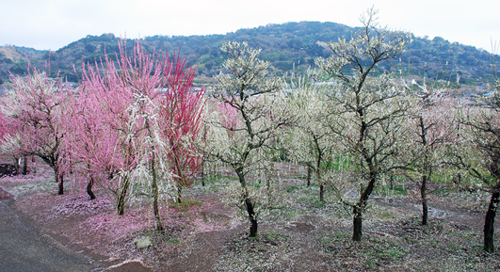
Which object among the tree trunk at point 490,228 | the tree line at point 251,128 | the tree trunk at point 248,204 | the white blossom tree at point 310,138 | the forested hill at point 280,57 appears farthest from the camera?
the forested hill at point 280,57

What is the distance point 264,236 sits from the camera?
27.6 ft

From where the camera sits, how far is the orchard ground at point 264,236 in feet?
22.8

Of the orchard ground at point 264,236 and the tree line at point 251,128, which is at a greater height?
the tree line at point 251,128

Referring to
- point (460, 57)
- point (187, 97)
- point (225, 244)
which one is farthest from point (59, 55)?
point (460, 57)

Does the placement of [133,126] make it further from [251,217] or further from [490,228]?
[490,228]

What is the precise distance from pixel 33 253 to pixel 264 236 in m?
6.60

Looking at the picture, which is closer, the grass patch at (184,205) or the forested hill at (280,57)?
the grass patch at (184,205)

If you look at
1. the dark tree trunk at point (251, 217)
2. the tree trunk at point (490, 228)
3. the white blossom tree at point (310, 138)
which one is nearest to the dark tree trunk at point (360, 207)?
the dark tree trunk at point (251, 217)

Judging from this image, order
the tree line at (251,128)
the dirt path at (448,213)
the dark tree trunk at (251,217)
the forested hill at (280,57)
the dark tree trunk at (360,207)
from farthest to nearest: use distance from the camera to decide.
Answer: the forested hill at (280,57), the dirt path at (448,213), the dark tree trunk at (251,217), the dark tree trunk at (360,207), the tree line at (251,128)

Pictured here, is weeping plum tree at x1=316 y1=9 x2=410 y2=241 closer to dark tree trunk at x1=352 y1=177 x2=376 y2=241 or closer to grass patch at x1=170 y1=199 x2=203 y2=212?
dark tree trunk at x1=352 y1=177 x2=376 y2=241

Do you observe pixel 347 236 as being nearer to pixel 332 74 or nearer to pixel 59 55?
pixel 332 74

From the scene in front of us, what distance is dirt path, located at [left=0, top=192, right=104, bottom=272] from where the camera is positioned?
21.9 ft

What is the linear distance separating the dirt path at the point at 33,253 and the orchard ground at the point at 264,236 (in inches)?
6.2

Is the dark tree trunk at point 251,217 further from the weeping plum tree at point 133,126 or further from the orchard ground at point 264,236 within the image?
the weeping plum tree at point 133,126
